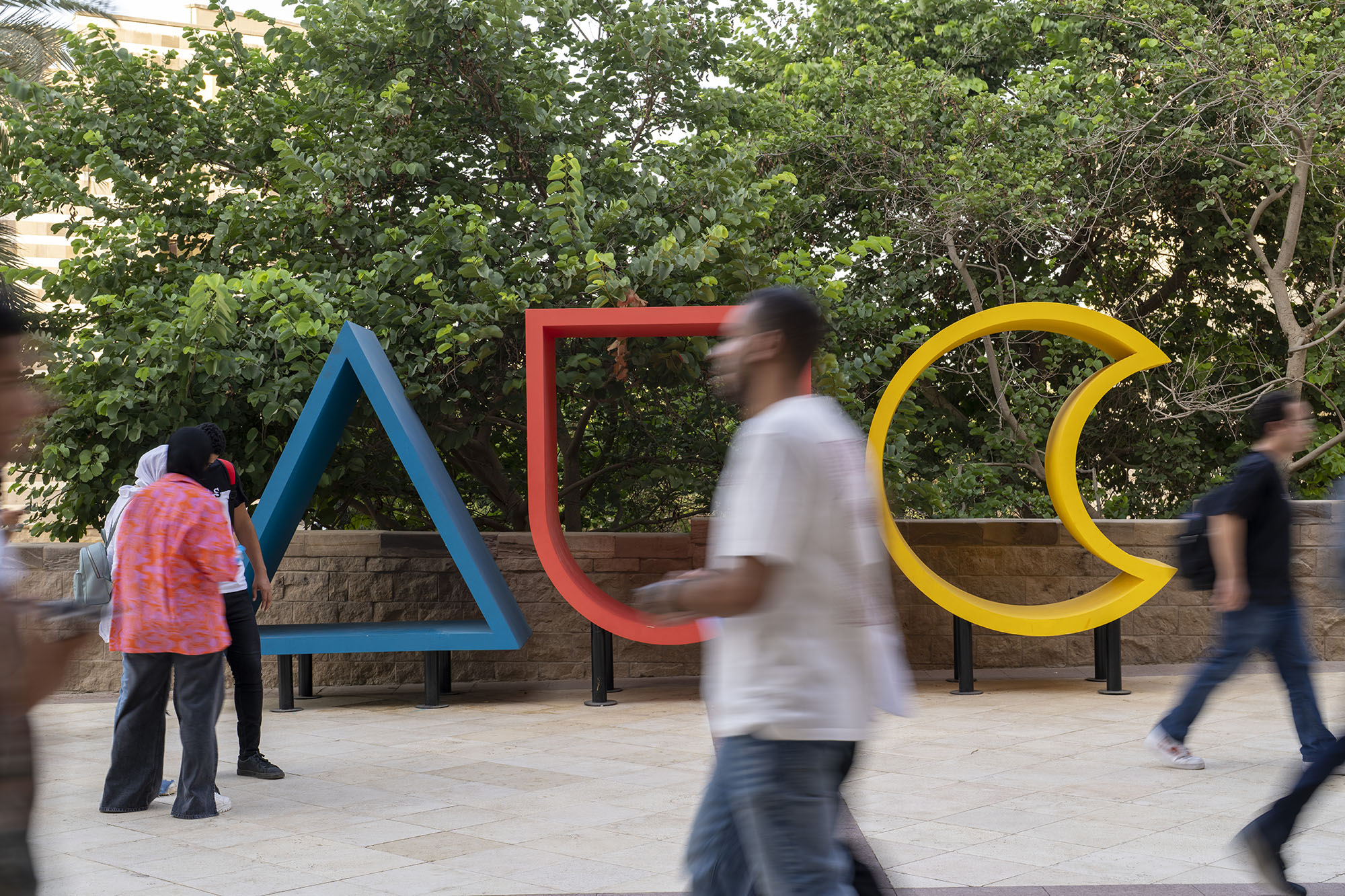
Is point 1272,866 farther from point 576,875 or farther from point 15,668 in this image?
point 15,668

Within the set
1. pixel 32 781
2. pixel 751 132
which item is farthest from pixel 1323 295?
pixel 32 781

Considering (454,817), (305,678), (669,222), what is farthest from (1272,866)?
(669,222)

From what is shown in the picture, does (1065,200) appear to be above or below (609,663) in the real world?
above

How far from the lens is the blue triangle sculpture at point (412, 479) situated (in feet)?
26.1

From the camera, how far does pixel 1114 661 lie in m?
8.46

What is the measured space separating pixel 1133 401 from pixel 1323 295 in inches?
99.3

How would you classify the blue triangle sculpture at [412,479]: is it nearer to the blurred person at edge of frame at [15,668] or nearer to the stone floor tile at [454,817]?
the stone floor tile at [454,817]

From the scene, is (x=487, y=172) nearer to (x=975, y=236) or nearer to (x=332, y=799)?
(x=975, y=236)

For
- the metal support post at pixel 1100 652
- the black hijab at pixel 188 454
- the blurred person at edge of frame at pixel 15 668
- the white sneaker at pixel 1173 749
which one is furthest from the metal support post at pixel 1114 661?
the blurred person at edge of frame at pixel 15 668

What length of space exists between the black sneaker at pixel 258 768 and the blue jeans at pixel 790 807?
14.3 ft

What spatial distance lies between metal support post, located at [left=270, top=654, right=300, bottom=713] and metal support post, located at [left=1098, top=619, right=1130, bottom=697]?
5669 mm

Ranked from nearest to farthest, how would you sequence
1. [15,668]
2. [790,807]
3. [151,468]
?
[15,668], [790,807], [151,468]

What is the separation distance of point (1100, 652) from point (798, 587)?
7.12m

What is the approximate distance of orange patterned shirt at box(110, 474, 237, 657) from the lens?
5.15 m
